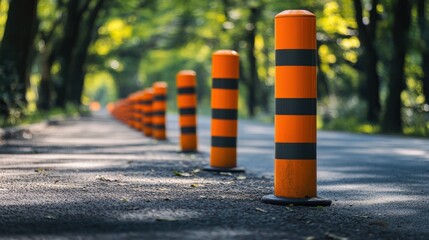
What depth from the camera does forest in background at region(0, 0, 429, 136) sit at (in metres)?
22.5

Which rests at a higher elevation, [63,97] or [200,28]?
[200,28]

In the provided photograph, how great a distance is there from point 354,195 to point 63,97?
115 ft

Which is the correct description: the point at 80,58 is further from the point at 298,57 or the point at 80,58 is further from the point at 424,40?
the point at 298,57

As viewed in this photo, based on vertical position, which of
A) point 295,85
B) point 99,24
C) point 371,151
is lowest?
point 371,151

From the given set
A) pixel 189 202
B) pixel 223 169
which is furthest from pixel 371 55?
pixel 189 202

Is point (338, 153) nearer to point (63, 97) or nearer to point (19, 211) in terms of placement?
point (19, 211)

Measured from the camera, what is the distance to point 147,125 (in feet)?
63.9

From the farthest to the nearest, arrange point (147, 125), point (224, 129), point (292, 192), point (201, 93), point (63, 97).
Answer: point (201, 93) → point (63, 97) → point (147, 125) → point (224, 129) → point (292, 192)

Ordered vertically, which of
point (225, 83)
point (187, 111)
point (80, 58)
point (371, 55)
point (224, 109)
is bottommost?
point (187, 111)

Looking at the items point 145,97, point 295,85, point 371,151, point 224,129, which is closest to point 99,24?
point 145,97

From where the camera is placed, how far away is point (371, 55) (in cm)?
2609

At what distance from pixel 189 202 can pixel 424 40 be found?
20272 mm

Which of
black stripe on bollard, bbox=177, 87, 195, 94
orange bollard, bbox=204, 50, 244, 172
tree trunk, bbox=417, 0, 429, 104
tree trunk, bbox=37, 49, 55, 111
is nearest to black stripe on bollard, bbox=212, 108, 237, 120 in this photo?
orange bollard, bbox=204, 50, 244, 172

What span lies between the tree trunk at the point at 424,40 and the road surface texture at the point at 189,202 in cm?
1508
